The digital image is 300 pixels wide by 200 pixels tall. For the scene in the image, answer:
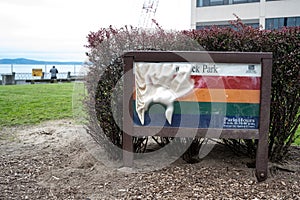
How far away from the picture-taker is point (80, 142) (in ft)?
16.8

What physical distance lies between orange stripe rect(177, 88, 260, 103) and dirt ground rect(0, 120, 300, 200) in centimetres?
76

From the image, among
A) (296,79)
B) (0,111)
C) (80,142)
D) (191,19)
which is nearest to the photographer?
(296,79)

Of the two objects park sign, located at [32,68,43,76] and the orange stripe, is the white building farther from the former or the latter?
the orange stripe

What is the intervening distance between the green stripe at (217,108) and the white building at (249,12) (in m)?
22.9

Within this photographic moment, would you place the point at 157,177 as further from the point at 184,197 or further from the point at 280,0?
the point at 280,0

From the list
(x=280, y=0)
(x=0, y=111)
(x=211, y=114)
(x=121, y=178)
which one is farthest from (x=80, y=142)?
(x=280, y=0)

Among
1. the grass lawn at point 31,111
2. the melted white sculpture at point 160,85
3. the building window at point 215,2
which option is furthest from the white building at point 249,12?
the melted white sculpture at point 160,85

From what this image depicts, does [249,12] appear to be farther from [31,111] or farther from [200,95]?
[200,95]

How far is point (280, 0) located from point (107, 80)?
2582 cm

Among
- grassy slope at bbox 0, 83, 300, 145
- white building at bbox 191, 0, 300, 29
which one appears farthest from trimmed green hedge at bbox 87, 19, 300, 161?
white building at bbox 191, 0, 300, 29

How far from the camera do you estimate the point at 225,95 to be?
358 centimetres

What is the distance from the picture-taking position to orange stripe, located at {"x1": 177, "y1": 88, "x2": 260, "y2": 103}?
11.7ft

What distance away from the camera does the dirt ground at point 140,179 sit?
337 centimetres

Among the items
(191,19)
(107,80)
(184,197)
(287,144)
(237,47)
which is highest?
(191,19)
